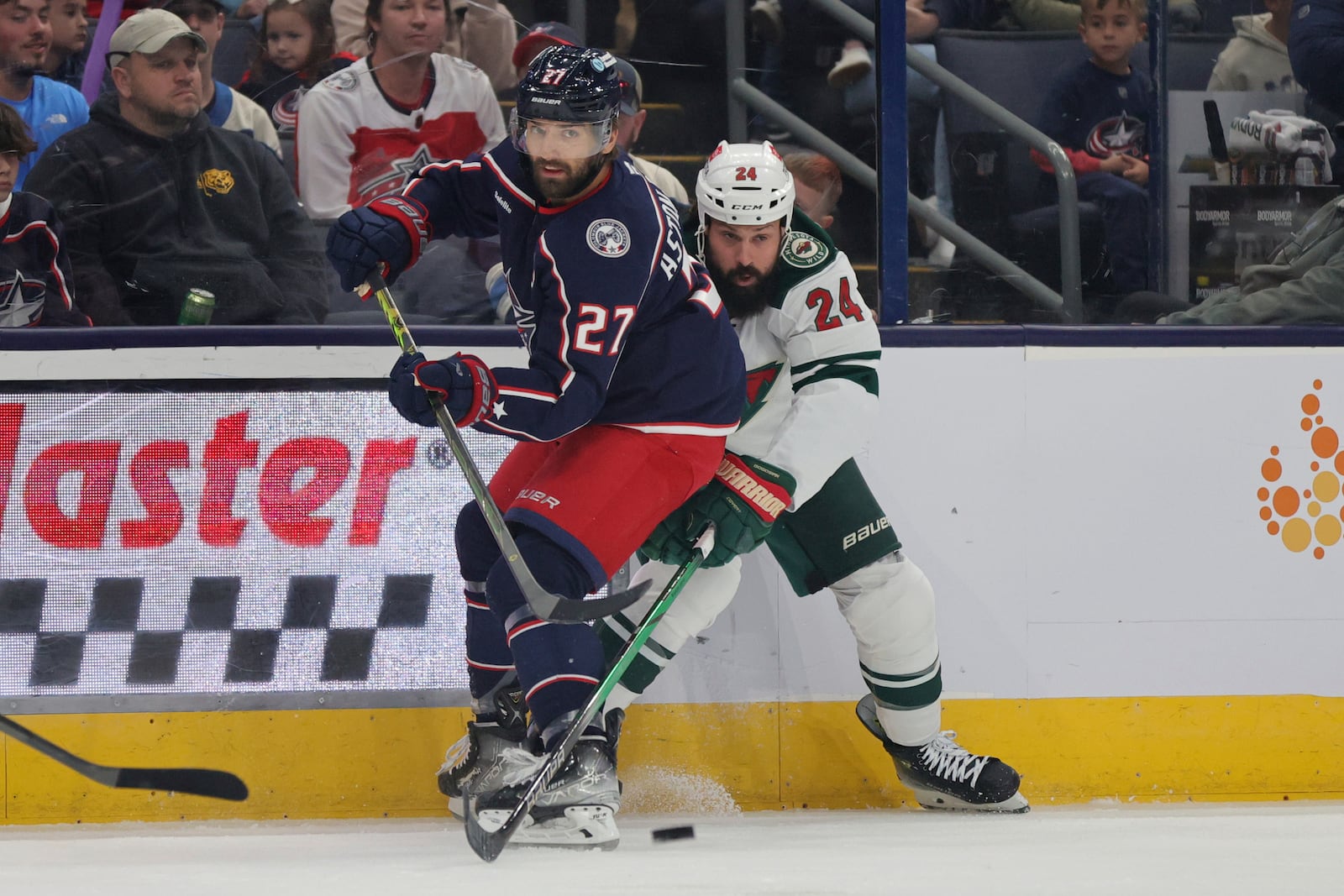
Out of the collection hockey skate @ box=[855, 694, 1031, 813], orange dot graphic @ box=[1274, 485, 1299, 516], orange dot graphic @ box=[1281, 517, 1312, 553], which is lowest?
hockey skate @ box=[855, 694, 1031, 813]

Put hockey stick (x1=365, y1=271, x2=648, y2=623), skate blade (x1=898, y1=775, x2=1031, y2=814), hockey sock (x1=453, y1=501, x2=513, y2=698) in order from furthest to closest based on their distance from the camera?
1. skate blade (x1=898, y1=775, x2=1031, y2=814)
2. hockey sock (x1=453, y1=501, x2=513, y2=698)
3. hockey stick (x1=365, y1=271, x2=648, y2=623)

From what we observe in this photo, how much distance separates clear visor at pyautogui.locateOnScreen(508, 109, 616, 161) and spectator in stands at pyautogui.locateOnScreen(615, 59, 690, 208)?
2.47 feet

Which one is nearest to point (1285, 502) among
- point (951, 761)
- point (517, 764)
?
point (951, 761)

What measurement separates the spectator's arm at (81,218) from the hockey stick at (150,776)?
884 millimetres

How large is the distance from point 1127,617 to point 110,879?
198 cm

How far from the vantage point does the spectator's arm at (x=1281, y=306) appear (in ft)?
10.3

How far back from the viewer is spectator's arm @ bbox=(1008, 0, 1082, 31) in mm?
3406

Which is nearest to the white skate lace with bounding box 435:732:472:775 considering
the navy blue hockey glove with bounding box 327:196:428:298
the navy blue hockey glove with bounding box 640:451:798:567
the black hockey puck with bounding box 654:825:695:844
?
the black hockey puck with bounding box 654:825:695:844

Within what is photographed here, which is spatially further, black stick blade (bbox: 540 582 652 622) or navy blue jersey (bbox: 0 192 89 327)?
navy blue jersey (bbox: 0 192 89 327)

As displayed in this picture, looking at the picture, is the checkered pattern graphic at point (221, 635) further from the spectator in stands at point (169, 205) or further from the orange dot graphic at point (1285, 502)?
the orange dot graphic at point (1285, 502)

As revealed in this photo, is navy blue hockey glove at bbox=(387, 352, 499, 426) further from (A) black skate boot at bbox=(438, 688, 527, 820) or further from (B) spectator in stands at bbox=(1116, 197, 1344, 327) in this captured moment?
(B) spectator in stands at bbox=(1116, 197, 1344, 327)

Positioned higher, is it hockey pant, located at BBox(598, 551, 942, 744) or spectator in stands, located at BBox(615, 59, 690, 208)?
spectator in stands, located at BBox(615, 59, 690, 208)

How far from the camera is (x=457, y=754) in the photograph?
286 centimetres

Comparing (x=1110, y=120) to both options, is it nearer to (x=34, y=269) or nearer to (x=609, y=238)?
(x=609, y=238)
